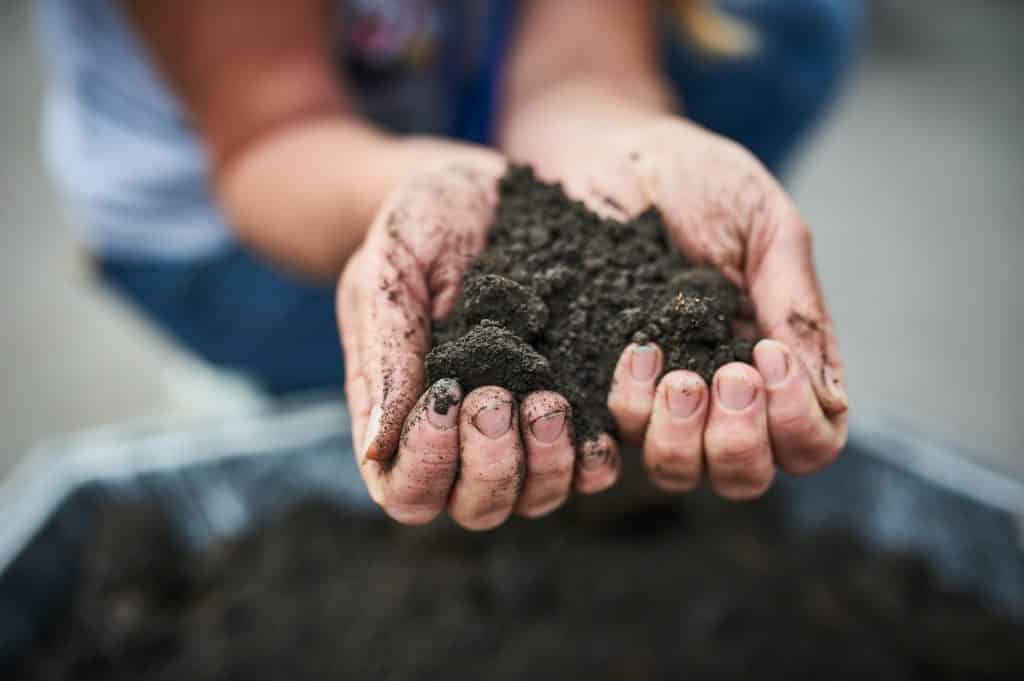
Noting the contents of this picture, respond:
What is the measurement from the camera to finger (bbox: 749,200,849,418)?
0.90m

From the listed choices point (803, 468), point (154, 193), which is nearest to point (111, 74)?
point (154, 193)

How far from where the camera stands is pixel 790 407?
0.85 m

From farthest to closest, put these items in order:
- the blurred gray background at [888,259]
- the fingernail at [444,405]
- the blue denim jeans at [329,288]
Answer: the blurred gray background at [888,259] < the blue denim jeans at [329,288] < the fingernail at [444,405]

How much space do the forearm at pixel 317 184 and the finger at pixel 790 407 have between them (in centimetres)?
54

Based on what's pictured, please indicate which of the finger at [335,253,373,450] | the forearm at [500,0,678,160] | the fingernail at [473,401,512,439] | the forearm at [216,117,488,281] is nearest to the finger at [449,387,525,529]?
the fingernail at [473,401,512,439]

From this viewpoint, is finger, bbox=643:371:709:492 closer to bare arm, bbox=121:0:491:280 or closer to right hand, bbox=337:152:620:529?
right hand, bbox=337:152:620:529

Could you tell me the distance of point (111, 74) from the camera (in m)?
1.69

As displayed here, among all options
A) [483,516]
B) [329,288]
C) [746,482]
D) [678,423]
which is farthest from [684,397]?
[329,288]

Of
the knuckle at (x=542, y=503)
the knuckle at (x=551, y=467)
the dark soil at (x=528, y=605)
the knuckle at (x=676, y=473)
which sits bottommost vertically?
the dark soil at (x=528, y=605)

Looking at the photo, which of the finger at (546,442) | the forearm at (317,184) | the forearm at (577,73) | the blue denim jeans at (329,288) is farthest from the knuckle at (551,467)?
the blue denim jeans at (329,288)

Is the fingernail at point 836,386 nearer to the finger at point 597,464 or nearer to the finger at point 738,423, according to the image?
the finger at point 738,423

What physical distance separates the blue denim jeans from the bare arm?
33 cm

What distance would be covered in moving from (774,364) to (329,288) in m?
1.16

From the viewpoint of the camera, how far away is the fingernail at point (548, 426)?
0.81 metres
